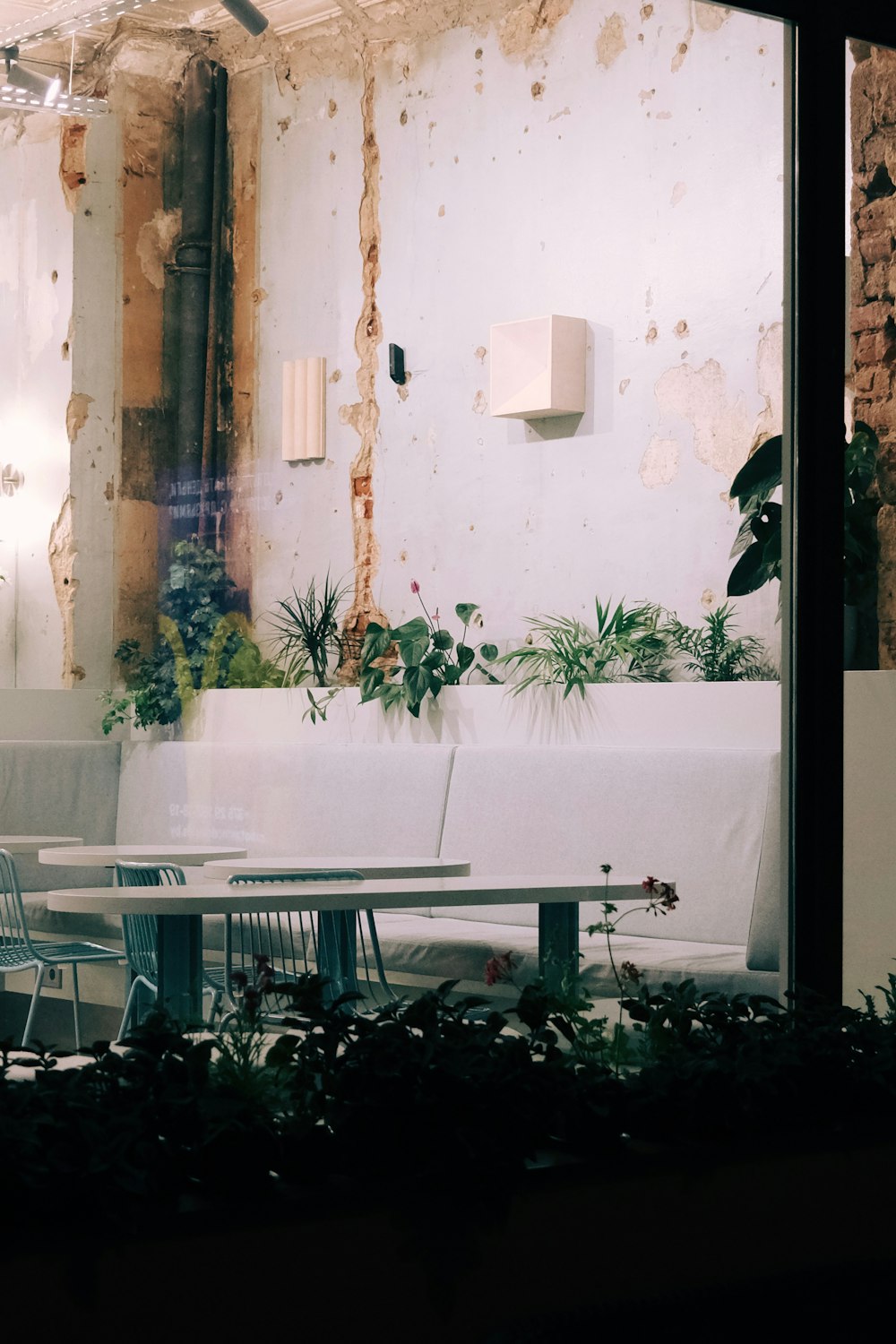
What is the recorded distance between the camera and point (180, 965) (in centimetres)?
253

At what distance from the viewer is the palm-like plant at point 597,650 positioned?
3.19 meters

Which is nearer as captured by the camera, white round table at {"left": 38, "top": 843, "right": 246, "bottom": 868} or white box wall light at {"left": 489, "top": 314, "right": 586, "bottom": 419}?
white round table at {"left": 38, "top": 843, "right": 246, "bottom": 868}

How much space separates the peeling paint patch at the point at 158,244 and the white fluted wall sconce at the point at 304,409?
32cm

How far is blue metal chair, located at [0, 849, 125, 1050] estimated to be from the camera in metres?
2.54

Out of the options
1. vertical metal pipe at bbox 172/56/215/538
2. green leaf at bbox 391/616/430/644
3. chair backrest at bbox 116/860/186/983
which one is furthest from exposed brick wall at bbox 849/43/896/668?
chair backrest at bbox 116/860/186/983

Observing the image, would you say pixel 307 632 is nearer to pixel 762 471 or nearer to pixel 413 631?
pixel 413 631

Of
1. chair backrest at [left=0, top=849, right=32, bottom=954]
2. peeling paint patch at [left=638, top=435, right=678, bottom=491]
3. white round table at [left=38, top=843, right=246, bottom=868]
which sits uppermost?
peeling paint patch at [left=638, top=435, right=678, bottom=491]

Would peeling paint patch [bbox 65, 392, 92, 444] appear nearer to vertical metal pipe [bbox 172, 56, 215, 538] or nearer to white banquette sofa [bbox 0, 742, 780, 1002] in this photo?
vertical metal pipe [bbox 172, 56, 215, 538]

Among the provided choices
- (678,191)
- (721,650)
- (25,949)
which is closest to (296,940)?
(25,949)

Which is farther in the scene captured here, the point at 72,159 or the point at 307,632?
the point at 307,632

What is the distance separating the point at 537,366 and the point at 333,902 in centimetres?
125

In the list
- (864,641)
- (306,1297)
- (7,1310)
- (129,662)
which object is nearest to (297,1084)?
(306,1297)

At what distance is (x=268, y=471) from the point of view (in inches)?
117

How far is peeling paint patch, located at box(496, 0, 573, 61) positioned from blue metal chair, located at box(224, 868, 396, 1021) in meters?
1.76
